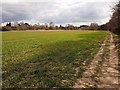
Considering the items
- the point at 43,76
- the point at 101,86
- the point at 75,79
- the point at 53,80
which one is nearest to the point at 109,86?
the point at 101,86

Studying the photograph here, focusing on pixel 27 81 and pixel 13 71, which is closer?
pixel 27 81

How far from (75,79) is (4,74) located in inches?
151

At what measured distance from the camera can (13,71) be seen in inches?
540

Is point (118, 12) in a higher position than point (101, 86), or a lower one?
higher

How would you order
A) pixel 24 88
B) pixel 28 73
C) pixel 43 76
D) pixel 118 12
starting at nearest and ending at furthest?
pixel 24 88, pixel 43 76, pixel 28 73, pixel 118 12

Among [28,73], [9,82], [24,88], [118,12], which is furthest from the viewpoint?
[118,12]

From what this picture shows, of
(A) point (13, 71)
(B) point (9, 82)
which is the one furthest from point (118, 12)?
(B) point (9, 82)

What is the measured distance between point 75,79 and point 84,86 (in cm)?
128

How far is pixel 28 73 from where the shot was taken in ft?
42.7

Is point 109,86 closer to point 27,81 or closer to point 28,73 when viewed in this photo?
point 27,81

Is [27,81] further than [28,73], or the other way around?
[28,73]

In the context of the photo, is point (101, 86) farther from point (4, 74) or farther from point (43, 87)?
point (4, 74)

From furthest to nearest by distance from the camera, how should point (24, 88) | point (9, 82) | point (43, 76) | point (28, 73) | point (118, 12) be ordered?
point (118, 12)
point (28, 73)
point (43, 76)
point (9, 82)
point (24, 88)

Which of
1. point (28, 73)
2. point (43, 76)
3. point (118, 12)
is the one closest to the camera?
point (43, 76)
